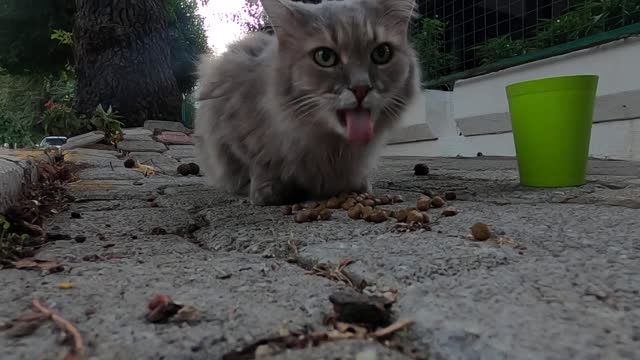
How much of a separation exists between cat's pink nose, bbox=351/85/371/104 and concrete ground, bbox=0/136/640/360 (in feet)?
1.09

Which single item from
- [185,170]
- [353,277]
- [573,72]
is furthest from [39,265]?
[573,72]

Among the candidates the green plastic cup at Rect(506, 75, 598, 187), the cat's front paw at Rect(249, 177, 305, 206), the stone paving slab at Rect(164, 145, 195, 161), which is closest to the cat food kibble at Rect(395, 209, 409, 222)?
the cat's front paw at Rect(249, 177, 305, 206)

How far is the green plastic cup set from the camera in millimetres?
1802

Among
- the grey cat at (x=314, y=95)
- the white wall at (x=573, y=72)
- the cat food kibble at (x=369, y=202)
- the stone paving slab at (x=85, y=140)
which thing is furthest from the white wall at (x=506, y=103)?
the stone paving slab at (x=85, y=140)

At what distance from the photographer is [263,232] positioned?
1.22 metres

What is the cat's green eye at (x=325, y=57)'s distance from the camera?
151 centimetres

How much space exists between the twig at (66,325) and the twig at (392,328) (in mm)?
313

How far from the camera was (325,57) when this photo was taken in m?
1.52

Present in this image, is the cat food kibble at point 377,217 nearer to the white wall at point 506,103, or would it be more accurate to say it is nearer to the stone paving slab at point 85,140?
the white wall at point 506,103

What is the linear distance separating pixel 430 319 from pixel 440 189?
150 cm

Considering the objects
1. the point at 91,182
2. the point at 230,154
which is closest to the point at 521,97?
the point at 230,154

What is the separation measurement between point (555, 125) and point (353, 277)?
4.27 feet

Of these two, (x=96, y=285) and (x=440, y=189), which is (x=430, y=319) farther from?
(x=440, y=189)

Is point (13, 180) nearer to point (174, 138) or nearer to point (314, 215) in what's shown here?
point (314, 215)
